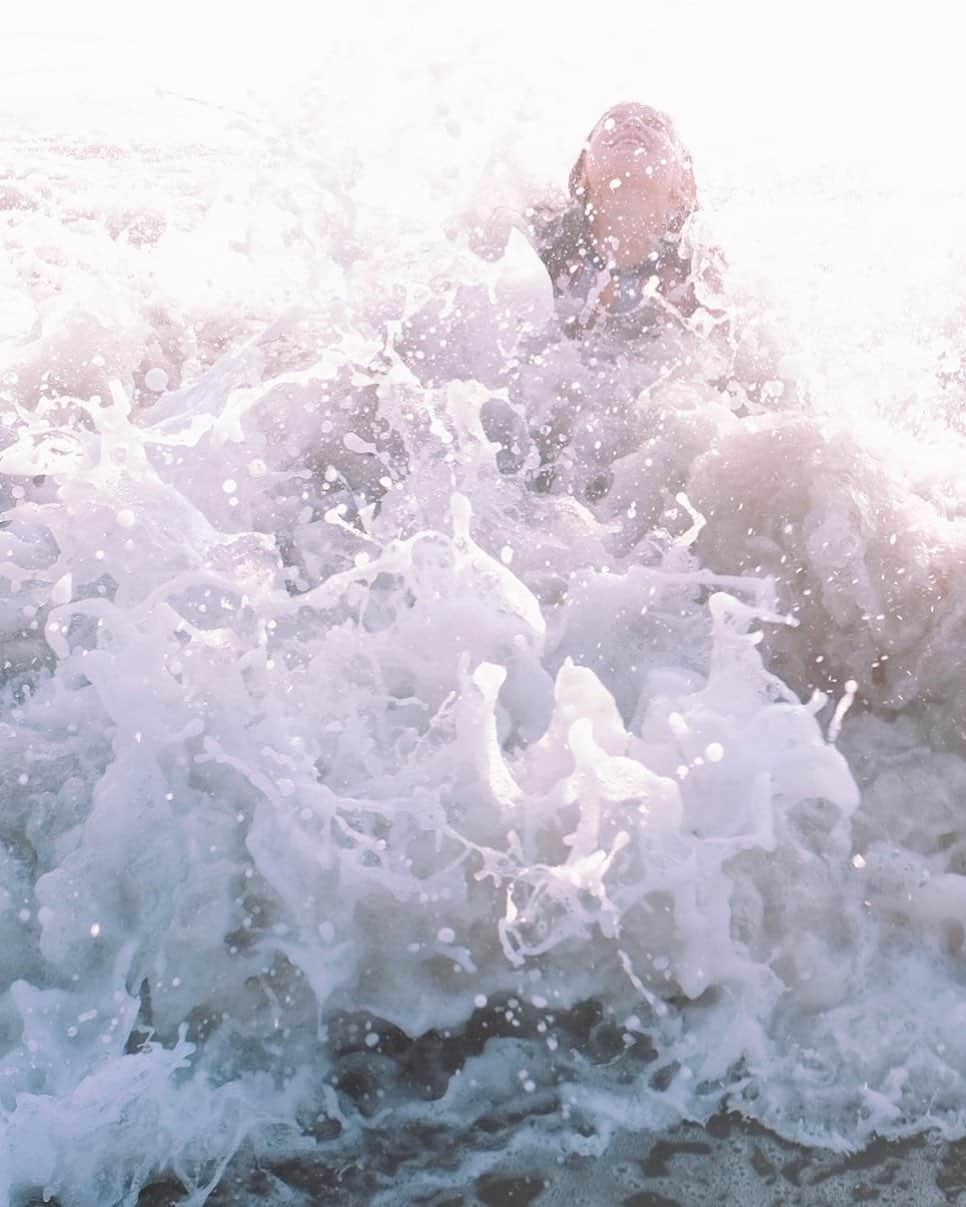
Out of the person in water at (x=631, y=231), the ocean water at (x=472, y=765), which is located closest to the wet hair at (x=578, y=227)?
the person in water at (x=631, y=231)

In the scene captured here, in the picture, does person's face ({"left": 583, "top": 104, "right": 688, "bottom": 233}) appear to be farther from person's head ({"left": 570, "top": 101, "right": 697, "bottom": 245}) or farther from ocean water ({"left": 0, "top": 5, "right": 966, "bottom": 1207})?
ocean water ({"left": 0, "top": 5, "right": 966, "bottom": 1207})

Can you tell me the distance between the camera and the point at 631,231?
429cm

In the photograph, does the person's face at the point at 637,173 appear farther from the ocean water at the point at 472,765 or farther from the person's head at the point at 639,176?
the ocean water at the point at 472,765

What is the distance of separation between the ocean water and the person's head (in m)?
0.62

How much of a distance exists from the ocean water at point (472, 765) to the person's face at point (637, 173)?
620mm

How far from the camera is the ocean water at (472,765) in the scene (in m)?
1.89

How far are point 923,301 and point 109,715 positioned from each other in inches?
172

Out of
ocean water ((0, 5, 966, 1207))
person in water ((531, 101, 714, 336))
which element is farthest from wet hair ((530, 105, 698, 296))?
ocean water ((0, 5, 966, 1207))

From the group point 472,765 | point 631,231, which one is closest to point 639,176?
point 631,231

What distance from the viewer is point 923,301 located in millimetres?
5160

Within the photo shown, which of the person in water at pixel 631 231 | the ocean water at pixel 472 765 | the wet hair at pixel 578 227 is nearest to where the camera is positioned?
the ocean water at pixel 472 765

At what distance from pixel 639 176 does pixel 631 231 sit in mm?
205

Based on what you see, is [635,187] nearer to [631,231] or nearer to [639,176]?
[639,176]

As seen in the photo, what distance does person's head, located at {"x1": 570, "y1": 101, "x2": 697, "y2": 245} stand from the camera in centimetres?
423
